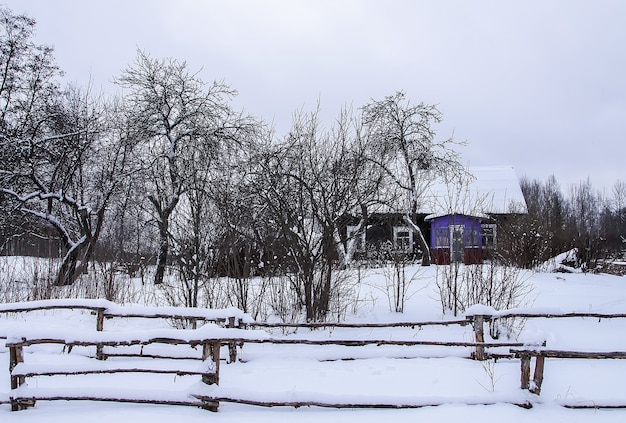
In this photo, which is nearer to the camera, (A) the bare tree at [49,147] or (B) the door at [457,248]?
(B) the door at [457,248]

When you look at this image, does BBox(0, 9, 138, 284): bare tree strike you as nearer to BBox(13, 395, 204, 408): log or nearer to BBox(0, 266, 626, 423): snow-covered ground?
BBox(0, 266, 626, 423): snow-covered ground

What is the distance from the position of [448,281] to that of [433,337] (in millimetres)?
1724

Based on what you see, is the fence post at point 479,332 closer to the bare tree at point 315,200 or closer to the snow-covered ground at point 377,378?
the snow-covered ground at point 377,378

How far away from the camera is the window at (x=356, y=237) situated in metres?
9.87

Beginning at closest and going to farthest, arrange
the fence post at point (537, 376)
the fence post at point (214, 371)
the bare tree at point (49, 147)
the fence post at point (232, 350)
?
the fence post at point (214, 371) < the fence post at point (537, 376) < the fence post at point (232, 350) < the bare tree at point (49, 147)

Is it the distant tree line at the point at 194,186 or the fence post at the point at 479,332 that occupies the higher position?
the distant tree line at the point at 194,186

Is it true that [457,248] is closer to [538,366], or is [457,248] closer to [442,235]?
[538,366]

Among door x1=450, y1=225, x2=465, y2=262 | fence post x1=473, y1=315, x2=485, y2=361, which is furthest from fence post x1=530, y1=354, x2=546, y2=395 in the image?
door x1=450, y1=225, x2=465, y2=262

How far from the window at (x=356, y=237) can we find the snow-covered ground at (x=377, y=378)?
1.42 meters

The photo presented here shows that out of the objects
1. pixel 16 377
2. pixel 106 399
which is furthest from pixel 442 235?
pixel 16 377

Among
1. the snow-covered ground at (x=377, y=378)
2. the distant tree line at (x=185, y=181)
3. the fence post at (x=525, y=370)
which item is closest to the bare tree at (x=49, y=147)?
the distant tree line at (x=185, y=181)

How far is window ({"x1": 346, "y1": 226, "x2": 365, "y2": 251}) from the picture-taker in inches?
388

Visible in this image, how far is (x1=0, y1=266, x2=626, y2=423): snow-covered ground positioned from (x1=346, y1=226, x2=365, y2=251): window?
142cm

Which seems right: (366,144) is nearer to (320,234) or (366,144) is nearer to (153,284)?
(320,234)
